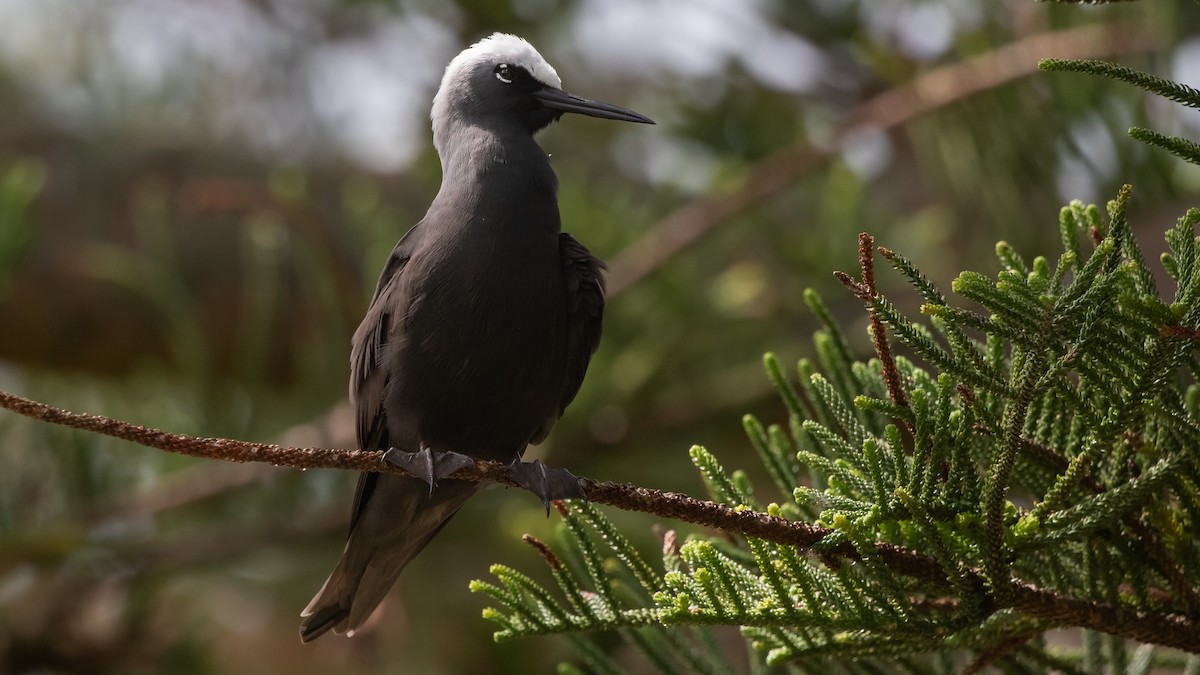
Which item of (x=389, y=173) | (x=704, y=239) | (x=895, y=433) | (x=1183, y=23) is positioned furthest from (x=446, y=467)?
(x=389, y=173)

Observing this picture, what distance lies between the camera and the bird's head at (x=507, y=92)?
3350 millimetres

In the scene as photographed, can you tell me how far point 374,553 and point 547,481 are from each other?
0.93 metres

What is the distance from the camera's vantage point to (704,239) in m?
5.05

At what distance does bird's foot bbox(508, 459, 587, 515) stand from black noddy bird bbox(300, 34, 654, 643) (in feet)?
0.24

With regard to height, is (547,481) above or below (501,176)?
below

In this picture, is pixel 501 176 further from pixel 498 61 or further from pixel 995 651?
pixel 995 651

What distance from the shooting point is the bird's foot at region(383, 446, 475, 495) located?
2543 mm

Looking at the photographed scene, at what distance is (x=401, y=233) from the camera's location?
17.8 feet

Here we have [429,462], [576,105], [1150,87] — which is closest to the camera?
[1150,87]

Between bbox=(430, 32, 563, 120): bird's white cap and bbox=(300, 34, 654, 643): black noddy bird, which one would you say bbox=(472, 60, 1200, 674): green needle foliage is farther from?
bbox=(430, 32, 563, 120): bird's white cap

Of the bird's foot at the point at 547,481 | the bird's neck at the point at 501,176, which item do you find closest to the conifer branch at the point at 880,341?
the bird's foot at the point at 547,481

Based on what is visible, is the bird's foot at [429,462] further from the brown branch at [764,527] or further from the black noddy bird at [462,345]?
the brown branch at [764,527]

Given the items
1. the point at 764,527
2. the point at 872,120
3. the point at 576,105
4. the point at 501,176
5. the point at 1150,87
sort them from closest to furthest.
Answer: the point at 1150,87 < the point at 764,527 < the point at 501,176 < the point at 576,105 < the point at 872,120

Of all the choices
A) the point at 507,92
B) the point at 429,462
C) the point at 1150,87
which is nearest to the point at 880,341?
the point at 1150,87
